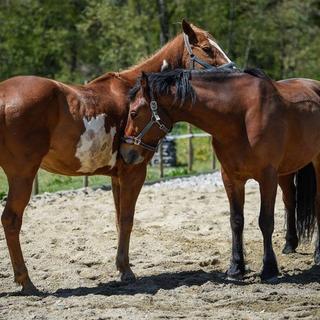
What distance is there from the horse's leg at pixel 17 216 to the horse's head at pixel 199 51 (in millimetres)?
1981

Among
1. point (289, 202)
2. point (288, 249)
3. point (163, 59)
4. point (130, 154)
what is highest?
point (163, 59)

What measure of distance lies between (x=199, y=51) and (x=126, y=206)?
1694 millimetres

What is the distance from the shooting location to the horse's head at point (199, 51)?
6898 millimetres

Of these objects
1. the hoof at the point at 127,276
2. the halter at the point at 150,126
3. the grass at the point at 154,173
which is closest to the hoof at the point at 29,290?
the hoof at the point at 127,276

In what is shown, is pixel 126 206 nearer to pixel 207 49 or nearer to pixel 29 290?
pixel 29 290

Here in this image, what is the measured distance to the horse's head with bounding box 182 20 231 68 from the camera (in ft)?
22.6

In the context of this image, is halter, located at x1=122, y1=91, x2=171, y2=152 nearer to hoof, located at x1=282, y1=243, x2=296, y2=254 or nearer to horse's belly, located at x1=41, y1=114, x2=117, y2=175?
horse's belly, located at x1=41, y1=114, x2=117, y2=175

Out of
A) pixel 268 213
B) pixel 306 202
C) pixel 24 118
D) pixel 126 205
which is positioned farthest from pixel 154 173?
pixel 24 118

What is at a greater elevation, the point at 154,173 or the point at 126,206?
the point at 126,206

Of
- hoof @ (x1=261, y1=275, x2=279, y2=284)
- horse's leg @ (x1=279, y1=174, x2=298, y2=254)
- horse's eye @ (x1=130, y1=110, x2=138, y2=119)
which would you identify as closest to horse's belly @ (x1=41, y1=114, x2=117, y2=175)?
horse's eye @ (x1=130, y1=110, x2=138, y2=119)

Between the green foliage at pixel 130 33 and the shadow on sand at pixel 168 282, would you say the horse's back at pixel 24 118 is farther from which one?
the green foliage at pixel 130 33

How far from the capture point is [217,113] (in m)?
6.15

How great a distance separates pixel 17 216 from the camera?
5.84 m

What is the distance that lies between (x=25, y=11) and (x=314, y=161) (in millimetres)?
19148
